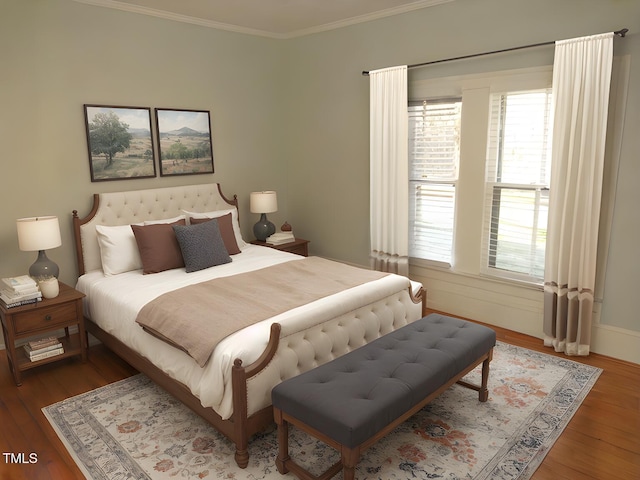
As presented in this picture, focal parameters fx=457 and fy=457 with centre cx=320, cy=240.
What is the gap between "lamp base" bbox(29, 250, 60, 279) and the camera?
11.2 feet

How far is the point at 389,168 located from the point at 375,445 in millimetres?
2712

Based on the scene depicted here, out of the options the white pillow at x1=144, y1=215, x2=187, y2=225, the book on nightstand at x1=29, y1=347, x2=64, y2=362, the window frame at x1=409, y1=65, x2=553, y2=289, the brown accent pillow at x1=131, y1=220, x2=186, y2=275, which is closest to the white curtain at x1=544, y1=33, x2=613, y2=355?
the window frame at x1=409, y1=65, x2=553, y2=289

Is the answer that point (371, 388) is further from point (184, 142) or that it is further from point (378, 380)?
point (184, 142)

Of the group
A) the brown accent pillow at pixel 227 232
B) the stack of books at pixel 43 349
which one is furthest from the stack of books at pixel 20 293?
the brown accent pillow at pixel 227 232

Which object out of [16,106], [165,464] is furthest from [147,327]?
[16,106]

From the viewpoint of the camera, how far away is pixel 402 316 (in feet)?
10.9

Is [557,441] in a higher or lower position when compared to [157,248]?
lower

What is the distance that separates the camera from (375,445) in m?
2.53

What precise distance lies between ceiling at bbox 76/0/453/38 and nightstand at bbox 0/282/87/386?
2477mm

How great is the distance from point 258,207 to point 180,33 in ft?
6.08

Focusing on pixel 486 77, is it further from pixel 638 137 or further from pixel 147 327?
pixel 147 327

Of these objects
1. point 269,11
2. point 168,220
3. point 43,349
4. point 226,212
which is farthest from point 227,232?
point 269,11

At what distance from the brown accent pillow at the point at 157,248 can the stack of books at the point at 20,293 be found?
784 mm

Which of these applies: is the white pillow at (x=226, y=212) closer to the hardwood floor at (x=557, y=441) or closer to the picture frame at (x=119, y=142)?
the picture frame at (x=119, y=142)
